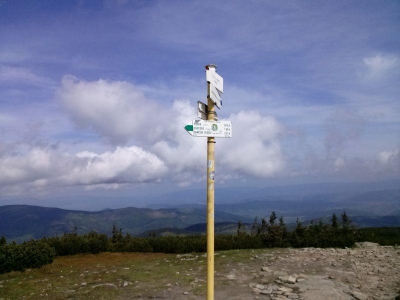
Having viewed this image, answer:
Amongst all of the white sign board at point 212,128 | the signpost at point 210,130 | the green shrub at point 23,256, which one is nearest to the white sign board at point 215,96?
the signpost at point 210,130

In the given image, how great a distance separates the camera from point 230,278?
422 inches

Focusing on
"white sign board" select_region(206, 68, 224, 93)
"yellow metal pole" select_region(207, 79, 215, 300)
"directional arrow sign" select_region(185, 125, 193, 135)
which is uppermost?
"white sign board" select_region(206, 68, 224, 93)

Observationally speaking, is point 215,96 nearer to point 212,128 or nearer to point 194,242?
point 212,128

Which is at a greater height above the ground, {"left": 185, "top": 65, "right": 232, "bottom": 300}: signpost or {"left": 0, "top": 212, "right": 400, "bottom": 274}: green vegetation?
{"left": 185, "top": 65, "right": 232, "bottom": 300}: signpost

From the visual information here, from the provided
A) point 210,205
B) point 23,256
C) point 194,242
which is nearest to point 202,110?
point 210,205

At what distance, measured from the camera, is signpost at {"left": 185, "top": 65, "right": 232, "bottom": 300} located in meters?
5.25

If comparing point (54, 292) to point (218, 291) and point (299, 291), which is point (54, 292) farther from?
point (299, 291)

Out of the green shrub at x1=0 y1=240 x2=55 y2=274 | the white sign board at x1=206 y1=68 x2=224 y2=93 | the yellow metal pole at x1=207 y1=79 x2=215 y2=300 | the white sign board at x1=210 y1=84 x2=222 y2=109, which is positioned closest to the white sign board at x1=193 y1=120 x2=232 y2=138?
the yellow metal pole at x1=207 y1=79 x2=215 y2=300

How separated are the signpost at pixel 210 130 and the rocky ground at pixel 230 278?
13.5 ft

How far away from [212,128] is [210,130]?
5cm

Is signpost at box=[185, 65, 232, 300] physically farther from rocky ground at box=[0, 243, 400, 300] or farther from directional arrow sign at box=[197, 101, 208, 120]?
rocky ground at box=[0, 243, 400, 300]

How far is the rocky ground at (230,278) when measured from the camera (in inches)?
359

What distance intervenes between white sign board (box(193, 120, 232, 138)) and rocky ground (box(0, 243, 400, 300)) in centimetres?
550

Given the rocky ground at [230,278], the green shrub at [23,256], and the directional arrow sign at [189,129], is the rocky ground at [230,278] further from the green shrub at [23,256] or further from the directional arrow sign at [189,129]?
the directional arrow sign at [189,129]
